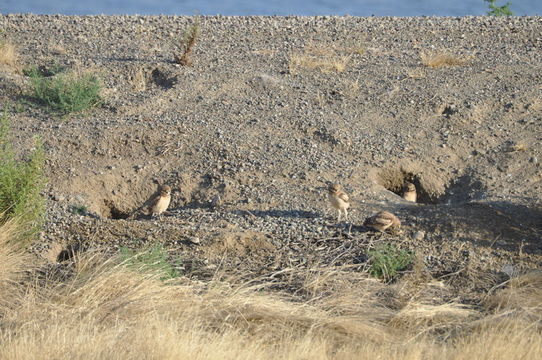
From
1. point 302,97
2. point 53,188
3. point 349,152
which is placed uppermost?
point 302,97

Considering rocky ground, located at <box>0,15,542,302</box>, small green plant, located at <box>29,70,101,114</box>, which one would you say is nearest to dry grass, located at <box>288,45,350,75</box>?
rocky ground, located at <box>0,15,542,302</box>

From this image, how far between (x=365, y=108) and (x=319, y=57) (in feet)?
6.40

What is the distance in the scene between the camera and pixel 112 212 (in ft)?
32.3

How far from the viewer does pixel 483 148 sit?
10680 millimetres

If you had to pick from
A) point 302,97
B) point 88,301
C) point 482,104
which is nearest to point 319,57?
point 302,97

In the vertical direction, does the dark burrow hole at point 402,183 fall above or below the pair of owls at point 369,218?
above

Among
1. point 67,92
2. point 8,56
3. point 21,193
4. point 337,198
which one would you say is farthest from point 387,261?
point 8,56

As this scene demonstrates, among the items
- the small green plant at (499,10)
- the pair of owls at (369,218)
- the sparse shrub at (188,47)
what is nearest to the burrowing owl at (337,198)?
the pair of owls at (369,218)

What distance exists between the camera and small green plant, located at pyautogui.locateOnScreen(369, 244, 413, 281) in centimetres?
758

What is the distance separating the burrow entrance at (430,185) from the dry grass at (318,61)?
9.23 feet

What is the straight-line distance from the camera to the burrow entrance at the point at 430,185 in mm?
10000

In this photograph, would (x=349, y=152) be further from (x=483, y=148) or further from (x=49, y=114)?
(x=49, y=114)

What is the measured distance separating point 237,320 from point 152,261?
57.6 inches

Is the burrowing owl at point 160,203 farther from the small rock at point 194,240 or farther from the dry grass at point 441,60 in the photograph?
the dry grass at point 441,60
